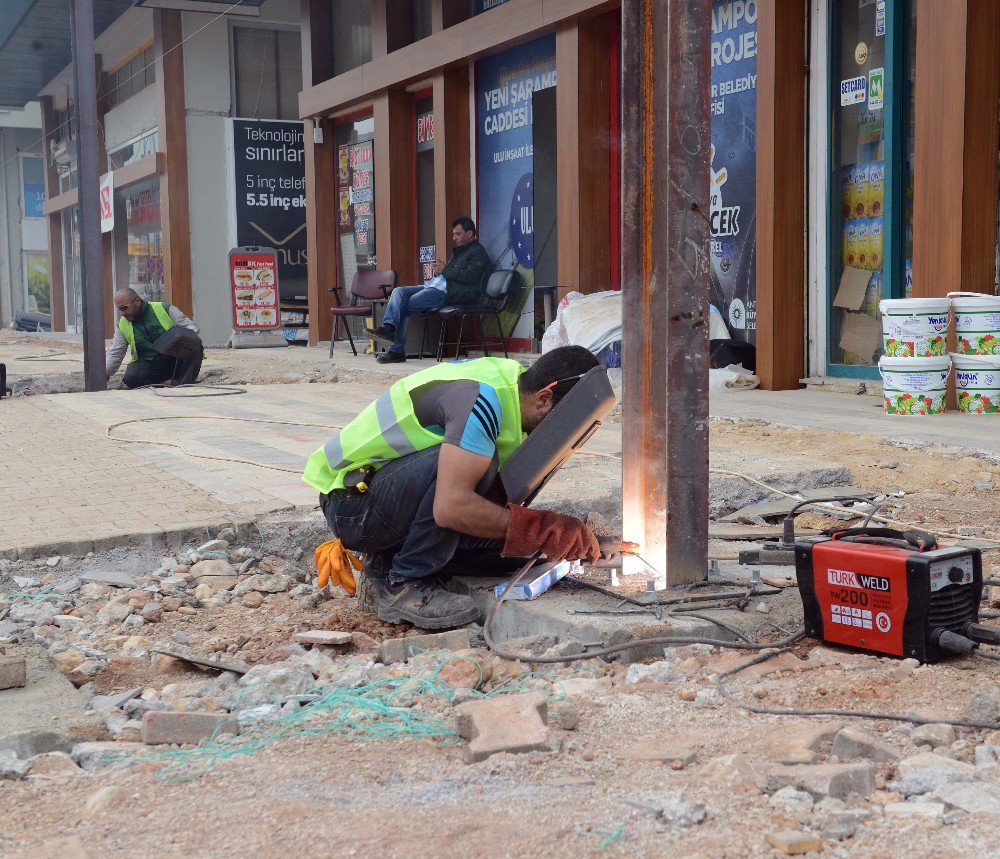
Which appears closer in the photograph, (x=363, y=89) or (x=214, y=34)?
(x=363, y=89)

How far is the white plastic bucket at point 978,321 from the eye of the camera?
7516mm

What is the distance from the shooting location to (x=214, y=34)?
2119cm

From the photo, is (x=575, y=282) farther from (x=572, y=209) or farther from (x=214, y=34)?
(x=214, y=34)

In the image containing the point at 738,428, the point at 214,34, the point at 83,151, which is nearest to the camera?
the point at 738,428

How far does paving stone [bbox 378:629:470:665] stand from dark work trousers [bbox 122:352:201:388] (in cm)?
973

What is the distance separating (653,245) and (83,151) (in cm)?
1039

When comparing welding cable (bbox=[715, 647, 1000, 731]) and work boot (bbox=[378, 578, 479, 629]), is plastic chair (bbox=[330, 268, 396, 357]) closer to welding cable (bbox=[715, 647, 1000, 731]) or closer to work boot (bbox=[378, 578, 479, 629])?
work boot (bbox=[378, 578, 479, 629])

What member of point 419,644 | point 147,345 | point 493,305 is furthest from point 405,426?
point 147,345

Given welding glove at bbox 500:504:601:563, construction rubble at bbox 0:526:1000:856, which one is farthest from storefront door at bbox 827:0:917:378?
construction rubble at bbox 0:526:1000:856

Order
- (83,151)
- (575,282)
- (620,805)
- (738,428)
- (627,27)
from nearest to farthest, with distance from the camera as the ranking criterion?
(620,805) < (627,27) < (738,428) < (575,282) < (83,151)

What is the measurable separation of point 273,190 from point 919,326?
1589 cm

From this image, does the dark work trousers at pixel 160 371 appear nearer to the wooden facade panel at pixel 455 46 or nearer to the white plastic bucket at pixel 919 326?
the wooden facade panel at pixel 455 46

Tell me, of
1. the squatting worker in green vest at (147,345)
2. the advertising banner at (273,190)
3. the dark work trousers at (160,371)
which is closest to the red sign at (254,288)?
the advertising banner at (273,190)

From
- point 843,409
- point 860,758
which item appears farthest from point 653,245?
point 843,409
